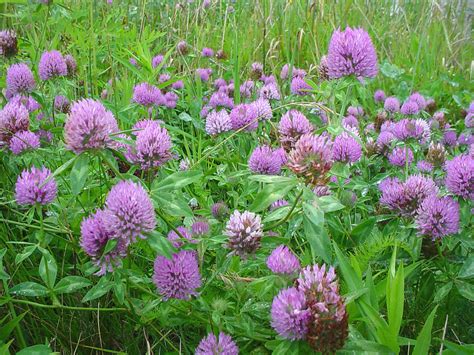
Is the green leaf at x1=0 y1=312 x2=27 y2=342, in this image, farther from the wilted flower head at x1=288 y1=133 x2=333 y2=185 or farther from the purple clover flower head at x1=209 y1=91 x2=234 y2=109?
the purple clover flower head at x1=209 y1=91 x2=234 y2=109

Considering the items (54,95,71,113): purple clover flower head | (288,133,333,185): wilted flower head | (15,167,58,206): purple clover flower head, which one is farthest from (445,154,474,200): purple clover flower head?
(54,95,71,113): purple clover flower head

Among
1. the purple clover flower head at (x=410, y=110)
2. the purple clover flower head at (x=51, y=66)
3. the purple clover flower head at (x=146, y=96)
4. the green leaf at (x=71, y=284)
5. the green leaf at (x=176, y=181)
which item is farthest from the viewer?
the purple clover flower head at (x=410, y=110)

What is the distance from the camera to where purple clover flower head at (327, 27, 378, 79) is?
1.40 m

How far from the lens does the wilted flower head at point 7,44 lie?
195 cm

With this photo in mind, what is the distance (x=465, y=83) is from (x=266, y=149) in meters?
2.52

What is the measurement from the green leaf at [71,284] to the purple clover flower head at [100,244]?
0.54 feet

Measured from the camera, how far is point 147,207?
1033mm

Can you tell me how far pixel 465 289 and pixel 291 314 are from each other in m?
0.49

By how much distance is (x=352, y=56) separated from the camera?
1.40m

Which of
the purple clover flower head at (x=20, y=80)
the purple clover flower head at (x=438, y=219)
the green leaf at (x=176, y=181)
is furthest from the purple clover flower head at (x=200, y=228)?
the purple clover flower head at (x=20, y=80)

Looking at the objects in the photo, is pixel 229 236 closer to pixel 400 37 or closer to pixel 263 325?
pixel 263 325

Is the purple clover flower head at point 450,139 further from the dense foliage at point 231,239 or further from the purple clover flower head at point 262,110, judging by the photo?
the purple clover flower head at point 262,110

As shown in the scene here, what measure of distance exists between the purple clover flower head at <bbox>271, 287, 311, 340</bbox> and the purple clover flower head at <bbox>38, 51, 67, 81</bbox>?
1281 millimetres

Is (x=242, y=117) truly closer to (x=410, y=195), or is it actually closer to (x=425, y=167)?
(x=425, y=167)
